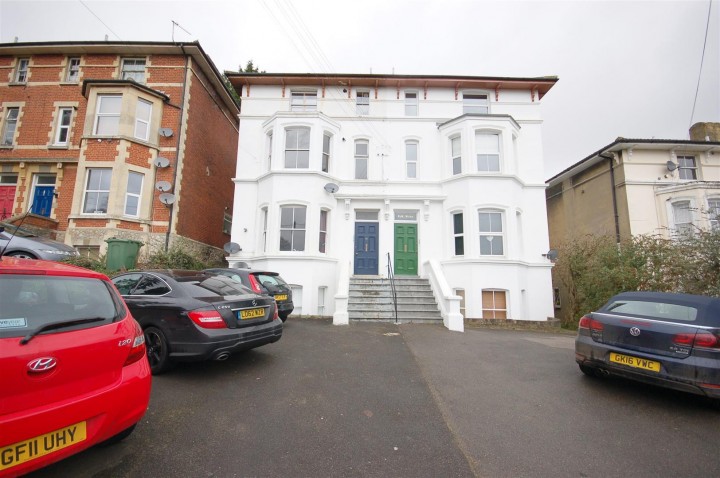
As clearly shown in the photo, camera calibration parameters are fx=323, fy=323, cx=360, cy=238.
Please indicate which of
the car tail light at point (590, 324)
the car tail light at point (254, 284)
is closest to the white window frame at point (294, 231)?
the car tail light at point (254, 284)

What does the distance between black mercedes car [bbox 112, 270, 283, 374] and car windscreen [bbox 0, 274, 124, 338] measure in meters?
1.59

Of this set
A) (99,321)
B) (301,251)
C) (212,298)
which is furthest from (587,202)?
(99,321)

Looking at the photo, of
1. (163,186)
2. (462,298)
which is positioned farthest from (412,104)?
(163,186)

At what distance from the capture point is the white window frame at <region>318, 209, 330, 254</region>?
41.5ft

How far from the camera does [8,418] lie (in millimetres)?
1929

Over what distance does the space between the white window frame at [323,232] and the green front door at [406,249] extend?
2838 mm

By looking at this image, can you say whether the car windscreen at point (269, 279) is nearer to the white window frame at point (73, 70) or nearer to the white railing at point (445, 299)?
the white railing at point (445, 299)

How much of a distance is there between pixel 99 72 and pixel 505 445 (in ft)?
67.9

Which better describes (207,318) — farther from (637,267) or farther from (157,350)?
(637,267)

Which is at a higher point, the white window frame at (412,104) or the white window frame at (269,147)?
the white window frame at (412,104)

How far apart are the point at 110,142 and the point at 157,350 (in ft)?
41.4

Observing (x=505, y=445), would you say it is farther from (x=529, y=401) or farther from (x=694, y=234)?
(x=694, y=234)

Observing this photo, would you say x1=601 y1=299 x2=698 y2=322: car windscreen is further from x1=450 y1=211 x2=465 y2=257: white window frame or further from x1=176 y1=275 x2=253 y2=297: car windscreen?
x1=450 y1=211 x2=465 y2=257: white window frame

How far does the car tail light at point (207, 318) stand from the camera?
4387 millimetres
